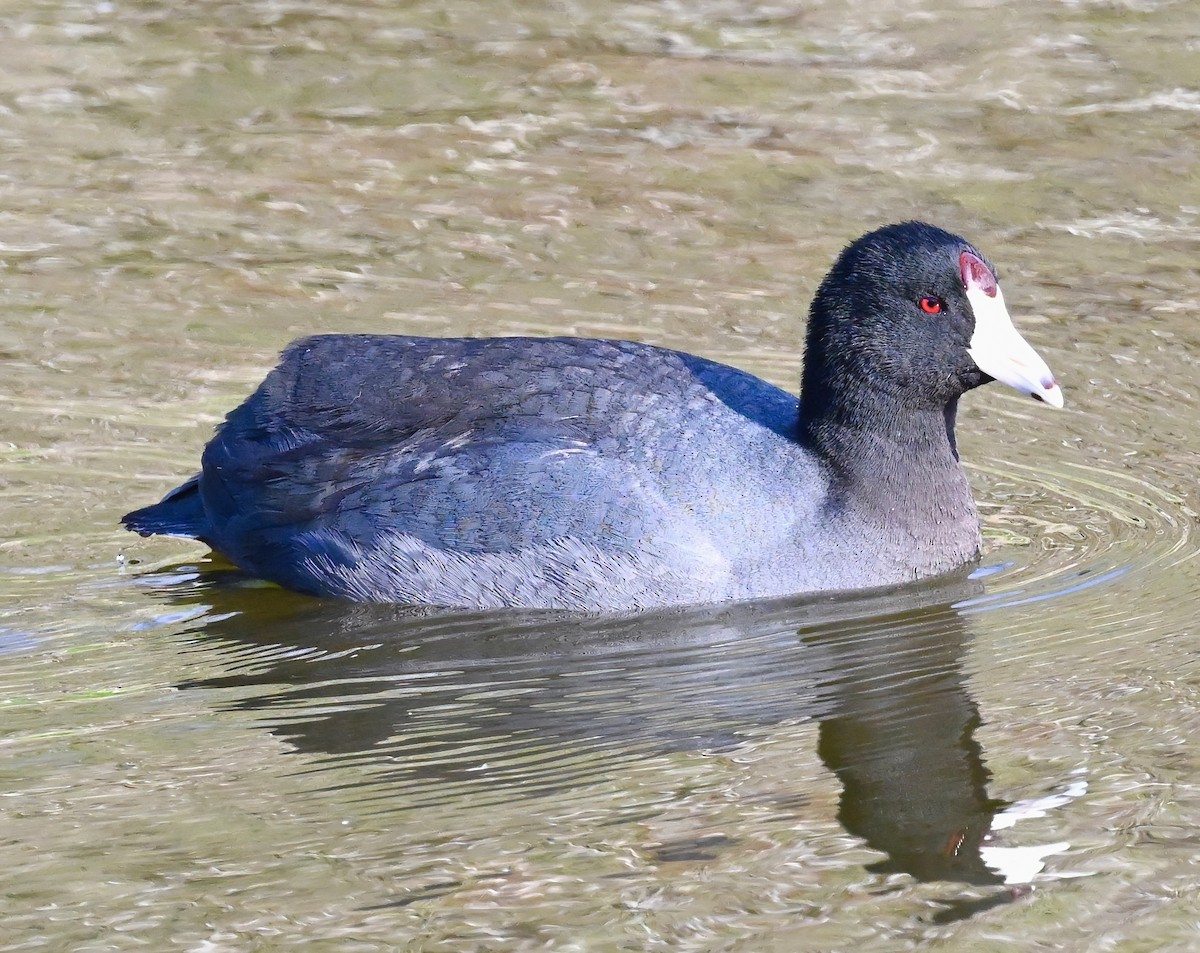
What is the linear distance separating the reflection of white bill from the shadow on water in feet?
0.04

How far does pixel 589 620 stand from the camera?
5852 mm

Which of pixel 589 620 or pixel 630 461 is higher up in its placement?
pixel 630 461

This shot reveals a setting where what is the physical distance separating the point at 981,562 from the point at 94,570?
281 centimetres

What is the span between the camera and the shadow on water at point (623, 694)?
4664 millimetres

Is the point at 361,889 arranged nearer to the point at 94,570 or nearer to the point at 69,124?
the point at 94,570

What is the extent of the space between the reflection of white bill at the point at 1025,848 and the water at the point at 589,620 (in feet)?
0.08

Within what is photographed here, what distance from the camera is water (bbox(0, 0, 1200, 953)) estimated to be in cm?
425

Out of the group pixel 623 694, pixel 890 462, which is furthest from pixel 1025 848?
pixel 890 462

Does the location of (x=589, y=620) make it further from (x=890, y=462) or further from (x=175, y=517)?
(x=175, y=517)

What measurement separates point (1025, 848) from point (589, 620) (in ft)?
5.96

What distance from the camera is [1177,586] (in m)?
5.94

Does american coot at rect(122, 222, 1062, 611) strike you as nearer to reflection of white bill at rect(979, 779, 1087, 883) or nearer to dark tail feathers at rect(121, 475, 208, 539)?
dark tail feathers at rect(121, 475, 208, 539)

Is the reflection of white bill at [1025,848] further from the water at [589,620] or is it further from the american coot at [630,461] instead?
the american coot at [630,461]

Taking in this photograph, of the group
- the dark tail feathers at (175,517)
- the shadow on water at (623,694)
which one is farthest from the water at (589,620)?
the dark tail feathers at (175,517)
